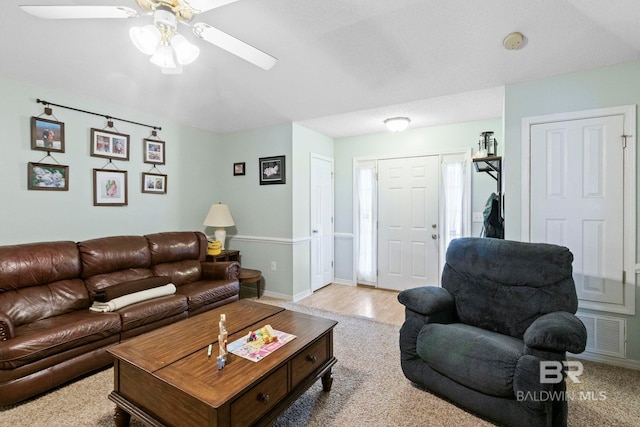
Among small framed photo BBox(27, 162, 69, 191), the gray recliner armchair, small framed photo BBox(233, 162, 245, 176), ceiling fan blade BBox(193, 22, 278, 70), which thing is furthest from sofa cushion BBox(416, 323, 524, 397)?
small framed photo BBox(27, 162, 69, 191)

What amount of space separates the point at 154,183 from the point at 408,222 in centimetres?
347

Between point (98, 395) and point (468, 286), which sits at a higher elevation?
point (468, 286)

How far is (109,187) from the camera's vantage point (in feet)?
10.8

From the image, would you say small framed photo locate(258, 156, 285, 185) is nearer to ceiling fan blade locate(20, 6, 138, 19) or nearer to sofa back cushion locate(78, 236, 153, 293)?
sofa back cushion locate(78, 236, 153, 293)

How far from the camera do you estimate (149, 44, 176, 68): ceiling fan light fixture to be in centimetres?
169

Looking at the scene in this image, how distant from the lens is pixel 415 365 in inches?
78.8

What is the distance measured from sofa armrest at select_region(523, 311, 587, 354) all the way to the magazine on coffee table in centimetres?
130

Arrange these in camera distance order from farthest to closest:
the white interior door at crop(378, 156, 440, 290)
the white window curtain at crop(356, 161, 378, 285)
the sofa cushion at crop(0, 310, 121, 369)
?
the white window curtain at crop(356, 161, 378, 285) < the white interior door at crop(378, 156, 440, 290) < the sofa cushion at crop(0, 310, 121, 369)

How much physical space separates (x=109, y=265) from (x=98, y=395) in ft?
4.13

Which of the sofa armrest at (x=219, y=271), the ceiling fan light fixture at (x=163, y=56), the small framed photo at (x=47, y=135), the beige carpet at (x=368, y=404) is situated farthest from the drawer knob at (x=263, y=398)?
the small framed photo at (x=47, y=135)

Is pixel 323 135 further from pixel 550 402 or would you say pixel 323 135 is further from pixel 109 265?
pixel 550 402

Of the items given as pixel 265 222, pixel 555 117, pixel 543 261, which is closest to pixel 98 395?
pixel 265 222

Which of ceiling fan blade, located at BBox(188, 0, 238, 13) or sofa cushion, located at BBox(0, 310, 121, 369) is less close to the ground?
ceiling fan blade, located at BBox(188, 0, 238, 13)

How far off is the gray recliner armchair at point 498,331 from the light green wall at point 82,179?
3.25m
